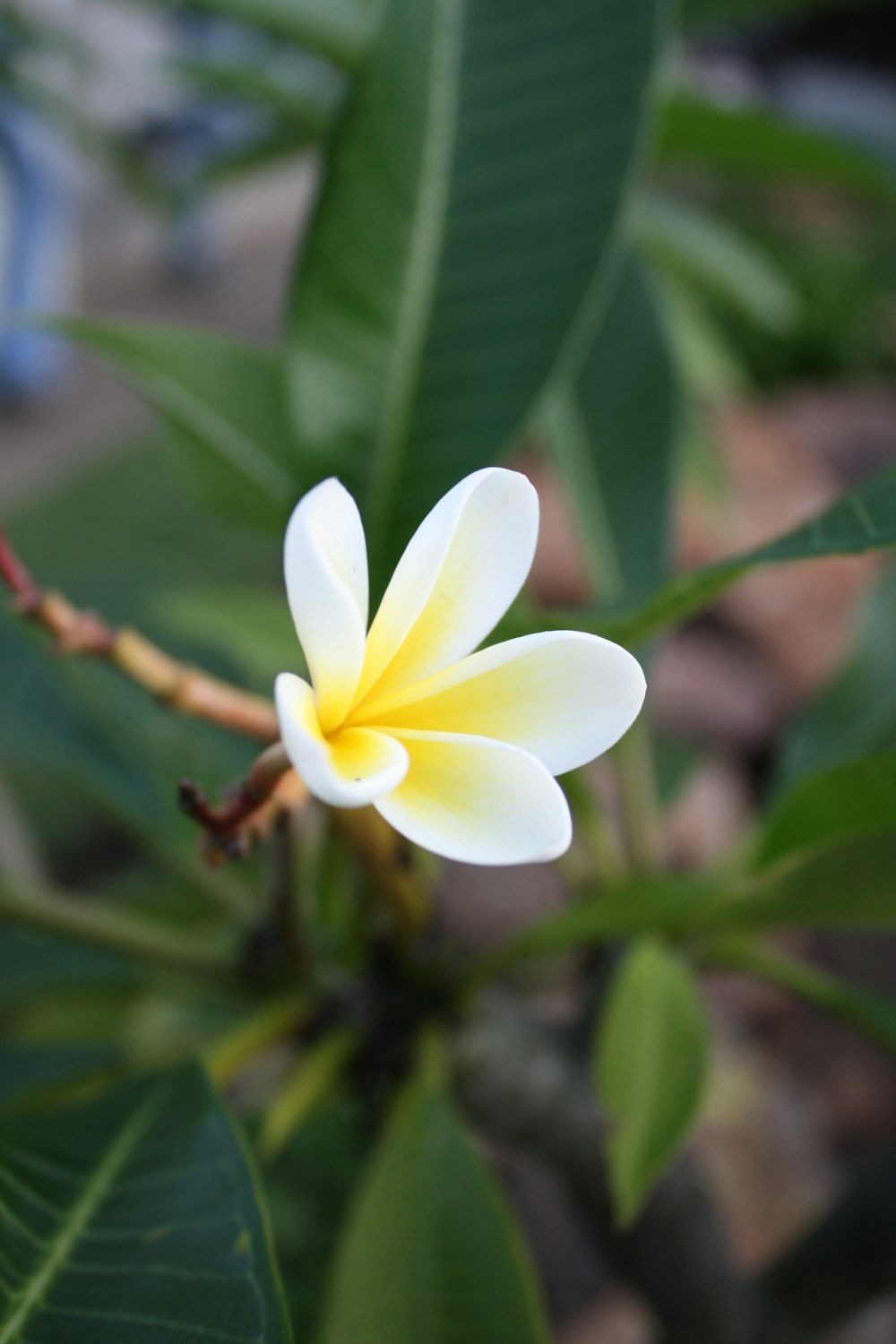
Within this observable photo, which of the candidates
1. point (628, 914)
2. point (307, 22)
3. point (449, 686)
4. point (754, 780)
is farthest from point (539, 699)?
point (754, 780)

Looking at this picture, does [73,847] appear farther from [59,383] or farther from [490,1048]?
[59,383]

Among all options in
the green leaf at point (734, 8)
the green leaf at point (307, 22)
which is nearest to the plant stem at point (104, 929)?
the green leaf at point (307, 22)

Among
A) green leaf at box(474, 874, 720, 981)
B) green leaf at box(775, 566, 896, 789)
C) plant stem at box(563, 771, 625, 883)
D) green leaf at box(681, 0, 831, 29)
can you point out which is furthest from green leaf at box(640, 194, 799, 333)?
green leaf at box(474, 874, 720, 981)

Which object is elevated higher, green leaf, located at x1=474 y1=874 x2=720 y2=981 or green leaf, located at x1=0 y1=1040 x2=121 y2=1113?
green leaf, located at x1=0 y1=1040 x2=121 y2=1113

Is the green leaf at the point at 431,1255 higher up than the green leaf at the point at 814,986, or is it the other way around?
the green leaf at the point at 431,1255

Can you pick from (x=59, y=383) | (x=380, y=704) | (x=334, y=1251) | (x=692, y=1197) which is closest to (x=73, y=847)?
(x=334, y=1251)

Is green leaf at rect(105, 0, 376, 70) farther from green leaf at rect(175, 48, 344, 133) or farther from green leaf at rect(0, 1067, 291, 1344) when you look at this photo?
green leaf at rect(0, 1067, 291, 1344)

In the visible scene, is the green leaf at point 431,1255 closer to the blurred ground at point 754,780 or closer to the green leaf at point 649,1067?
the green leaf at point 649,1067
